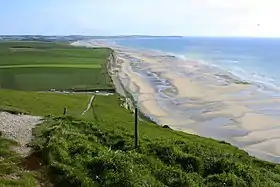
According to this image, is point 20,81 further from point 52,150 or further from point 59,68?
point 52,150

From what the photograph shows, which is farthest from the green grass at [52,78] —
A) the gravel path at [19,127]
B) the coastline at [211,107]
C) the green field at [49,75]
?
the gravel path at [19,127]

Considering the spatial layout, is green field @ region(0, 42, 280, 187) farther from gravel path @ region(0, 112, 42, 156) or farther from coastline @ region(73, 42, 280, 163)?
coastline @ region(73, 42, 280, 163)

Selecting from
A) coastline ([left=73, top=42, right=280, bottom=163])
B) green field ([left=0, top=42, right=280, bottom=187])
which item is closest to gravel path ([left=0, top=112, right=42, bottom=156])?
green field ([left=0, top=42, right=280, bottom=187])

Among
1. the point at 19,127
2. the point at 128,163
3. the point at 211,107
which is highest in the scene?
the point at 128,163

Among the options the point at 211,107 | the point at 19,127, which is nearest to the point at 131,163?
the point at 19,127

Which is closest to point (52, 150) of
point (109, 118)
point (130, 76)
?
point (109, 118)

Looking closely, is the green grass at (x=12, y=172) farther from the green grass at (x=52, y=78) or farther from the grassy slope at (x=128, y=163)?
the green grass at (x=52, y=78)

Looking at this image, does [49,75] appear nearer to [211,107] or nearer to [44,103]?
[44,103]
